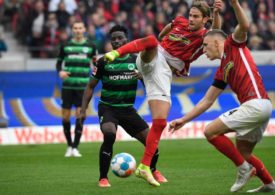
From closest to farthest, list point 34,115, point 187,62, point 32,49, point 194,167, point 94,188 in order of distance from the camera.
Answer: point 94,188 < point 187,62 < point 194,167 < point 34,115 < point 32,49

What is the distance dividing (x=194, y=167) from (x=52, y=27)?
1181 centimetres

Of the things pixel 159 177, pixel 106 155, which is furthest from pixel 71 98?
pixel 106 155

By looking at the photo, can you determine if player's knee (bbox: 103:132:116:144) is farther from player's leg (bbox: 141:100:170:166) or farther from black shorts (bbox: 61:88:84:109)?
black shorts (bbox: 61:88:84:109)

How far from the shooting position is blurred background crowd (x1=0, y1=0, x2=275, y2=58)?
79.8 feet

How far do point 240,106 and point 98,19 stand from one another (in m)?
15.3

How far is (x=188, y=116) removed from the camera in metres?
9.86

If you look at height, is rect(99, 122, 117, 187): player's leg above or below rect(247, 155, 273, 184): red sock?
below

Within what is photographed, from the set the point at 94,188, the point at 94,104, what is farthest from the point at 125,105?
the point at 94,104

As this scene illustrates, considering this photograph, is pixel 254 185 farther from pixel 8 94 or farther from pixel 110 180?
pixel 8 94

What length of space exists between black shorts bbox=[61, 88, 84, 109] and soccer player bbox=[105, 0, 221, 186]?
5081 millimetres

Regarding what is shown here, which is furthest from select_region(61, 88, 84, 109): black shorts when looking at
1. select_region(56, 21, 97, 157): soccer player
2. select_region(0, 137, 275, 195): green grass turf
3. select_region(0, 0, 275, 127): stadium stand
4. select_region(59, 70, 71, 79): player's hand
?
select_region(0, 0, 275, 127): stadium stand

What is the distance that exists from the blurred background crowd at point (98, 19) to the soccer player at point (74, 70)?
663 centimetres

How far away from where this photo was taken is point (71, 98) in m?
16.6

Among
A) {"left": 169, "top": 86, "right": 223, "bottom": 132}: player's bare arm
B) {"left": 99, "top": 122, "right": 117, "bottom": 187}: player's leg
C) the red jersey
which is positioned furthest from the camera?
{"left": 99, "top": 122, "right": 117, "bottom": 187}: player's leg
